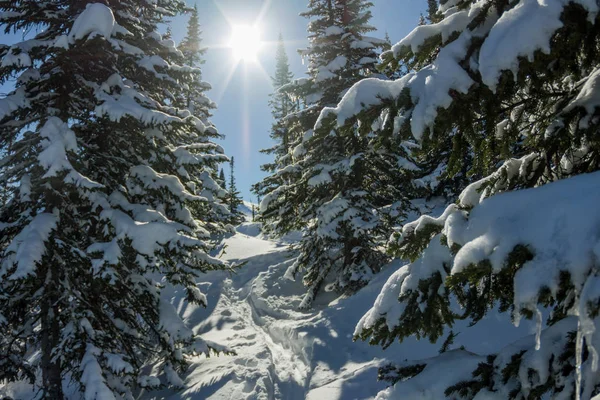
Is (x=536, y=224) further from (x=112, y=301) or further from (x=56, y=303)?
(x=112, y=301)

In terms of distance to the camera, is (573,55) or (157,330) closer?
(573,55)

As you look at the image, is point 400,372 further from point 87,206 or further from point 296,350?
point 87,206

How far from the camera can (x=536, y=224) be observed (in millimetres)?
1854

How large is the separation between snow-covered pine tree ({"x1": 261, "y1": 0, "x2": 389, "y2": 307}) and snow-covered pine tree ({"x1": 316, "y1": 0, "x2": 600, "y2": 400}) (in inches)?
296

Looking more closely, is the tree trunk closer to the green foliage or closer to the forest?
the forest

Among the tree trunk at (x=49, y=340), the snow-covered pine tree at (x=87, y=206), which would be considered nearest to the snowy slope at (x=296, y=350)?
the snow-covered pine tree at (x=87, y=206)

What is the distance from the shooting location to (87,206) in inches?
299

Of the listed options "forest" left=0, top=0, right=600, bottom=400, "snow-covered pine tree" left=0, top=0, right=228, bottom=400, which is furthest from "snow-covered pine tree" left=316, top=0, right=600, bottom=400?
"snow-covered pine tree" left=0, top=0, right=228, bottom=400

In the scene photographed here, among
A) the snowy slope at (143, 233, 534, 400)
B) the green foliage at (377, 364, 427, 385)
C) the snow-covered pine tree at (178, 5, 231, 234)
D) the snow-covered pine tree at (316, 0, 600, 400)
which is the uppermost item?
the snow-covered pine tree at (178, 5, 231, 234)

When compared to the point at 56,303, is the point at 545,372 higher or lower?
lower

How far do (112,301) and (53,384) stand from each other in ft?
5.83

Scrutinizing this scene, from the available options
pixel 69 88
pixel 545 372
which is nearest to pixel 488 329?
pixel 545 372

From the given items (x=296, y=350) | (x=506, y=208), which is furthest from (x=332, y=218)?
(x=506, y=208)

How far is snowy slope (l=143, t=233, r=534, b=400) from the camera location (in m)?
6.55
